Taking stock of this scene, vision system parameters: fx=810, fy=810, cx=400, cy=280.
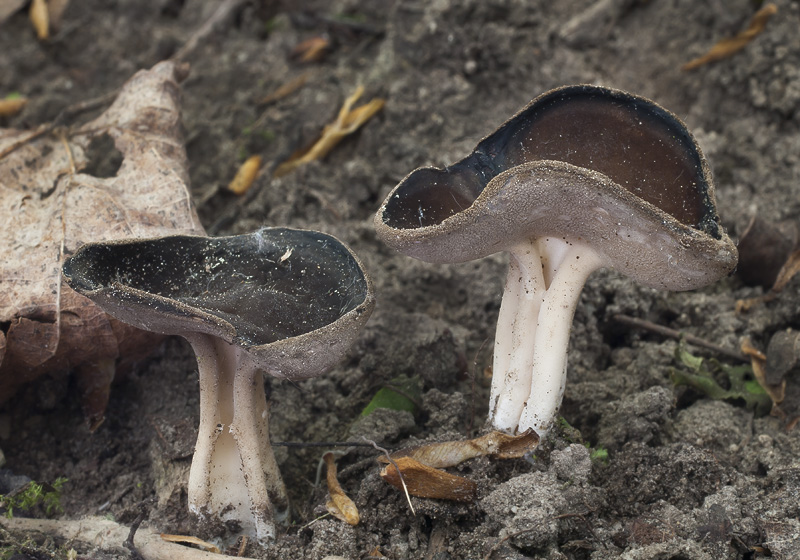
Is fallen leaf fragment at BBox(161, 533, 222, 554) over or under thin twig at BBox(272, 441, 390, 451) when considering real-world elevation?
under

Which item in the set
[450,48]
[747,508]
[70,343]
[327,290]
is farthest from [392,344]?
[450,48]

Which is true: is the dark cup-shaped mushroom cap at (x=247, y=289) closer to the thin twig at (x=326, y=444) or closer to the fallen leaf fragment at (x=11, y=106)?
the thin twig at (x=326, y=444)

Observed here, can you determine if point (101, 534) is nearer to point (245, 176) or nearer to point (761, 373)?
point (245, 176)

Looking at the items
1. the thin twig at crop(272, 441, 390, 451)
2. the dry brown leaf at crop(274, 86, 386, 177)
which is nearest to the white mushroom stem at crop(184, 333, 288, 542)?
the thin twig at crop(272, 441, 390, 451)

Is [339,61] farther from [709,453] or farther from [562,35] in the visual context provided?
[709,453]

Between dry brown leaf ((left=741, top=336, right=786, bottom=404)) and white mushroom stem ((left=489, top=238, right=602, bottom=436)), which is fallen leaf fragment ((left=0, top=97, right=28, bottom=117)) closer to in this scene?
white mushroom stem ((left=489, top=238, right=602, bottom=436))

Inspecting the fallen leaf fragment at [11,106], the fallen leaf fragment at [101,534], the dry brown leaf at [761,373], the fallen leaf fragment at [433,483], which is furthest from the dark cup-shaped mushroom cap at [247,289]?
the fallen leaf fragment at [11,106]

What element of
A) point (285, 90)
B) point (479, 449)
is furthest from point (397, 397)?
point (285, 90)
